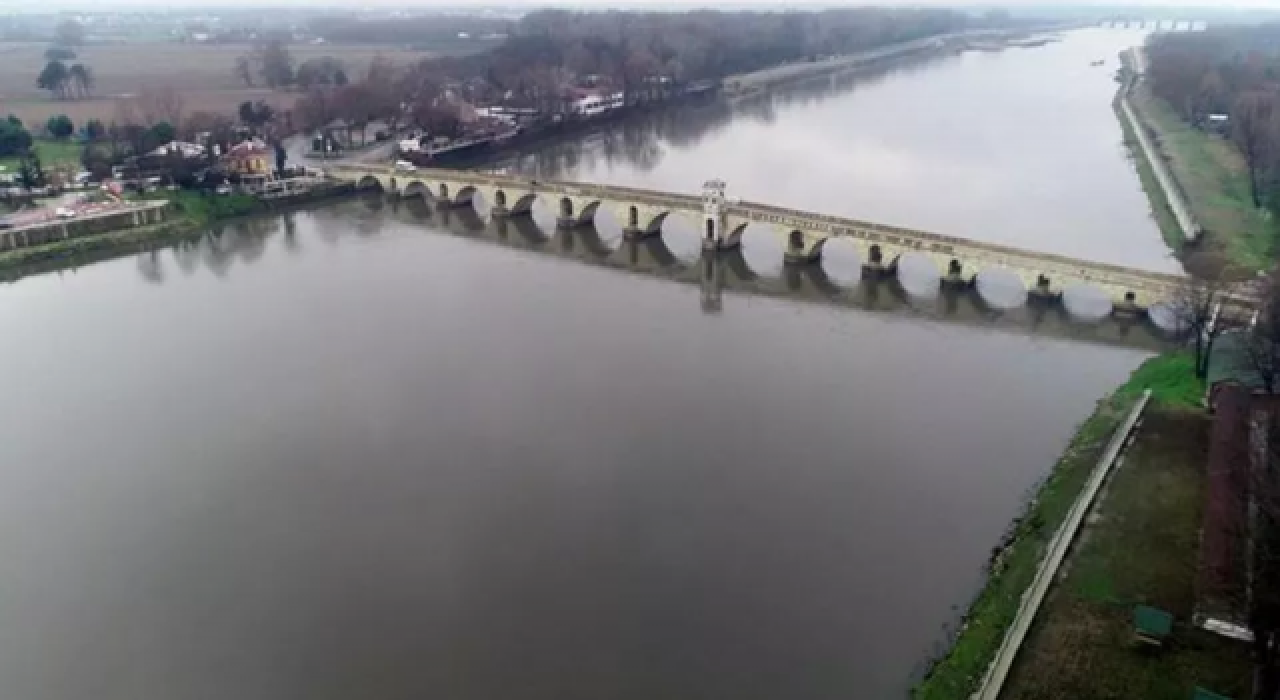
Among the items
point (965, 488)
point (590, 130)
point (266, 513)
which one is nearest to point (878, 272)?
Answer: point (965, 488)

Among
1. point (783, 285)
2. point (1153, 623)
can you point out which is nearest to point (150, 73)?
point (783, 285)

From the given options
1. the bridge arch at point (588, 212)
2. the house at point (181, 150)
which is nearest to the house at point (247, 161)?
the house at point (181, 150)

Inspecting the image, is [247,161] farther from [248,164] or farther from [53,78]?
[53,78]

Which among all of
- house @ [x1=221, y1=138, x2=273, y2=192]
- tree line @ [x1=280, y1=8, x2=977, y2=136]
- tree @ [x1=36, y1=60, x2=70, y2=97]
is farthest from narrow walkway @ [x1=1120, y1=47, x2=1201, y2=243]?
tree @ [x1=36, y1=60, x2=70, y2=97]

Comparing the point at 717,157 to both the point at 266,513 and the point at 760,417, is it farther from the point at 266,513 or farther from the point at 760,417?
the point at 266,513

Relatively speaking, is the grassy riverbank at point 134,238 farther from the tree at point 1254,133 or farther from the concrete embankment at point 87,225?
the tree at point 1254,133
